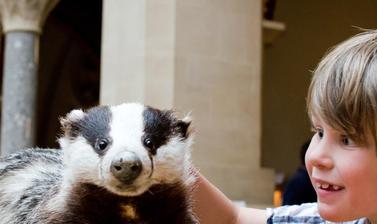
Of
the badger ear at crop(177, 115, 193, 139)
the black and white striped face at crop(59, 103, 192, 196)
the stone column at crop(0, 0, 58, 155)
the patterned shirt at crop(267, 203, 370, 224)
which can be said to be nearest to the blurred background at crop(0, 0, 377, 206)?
the stone column at crop(0, 0, 58, 155)

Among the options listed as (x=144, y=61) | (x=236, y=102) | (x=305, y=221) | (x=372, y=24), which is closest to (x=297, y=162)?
(x=372, y=24)

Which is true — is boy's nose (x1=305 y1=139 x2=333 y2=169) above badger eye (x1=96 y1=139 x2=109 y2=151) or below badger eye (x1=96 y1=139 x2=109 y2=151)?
above

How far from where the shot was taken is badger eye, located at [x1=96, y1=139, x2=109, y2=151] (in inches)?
70.3

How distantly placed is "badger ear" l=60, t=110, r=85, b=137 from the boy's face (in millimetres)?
571

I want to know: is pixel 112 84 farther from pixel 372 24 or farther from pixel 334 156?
pixel 334 156

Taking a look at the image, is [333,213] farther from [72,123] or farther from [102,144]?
[72,123]

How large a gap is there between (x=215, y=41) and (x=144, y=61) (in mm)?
634

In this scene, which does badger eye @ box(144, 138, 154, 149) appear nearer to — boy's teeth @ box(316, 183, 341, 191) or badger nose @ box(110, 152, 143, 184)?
badger nose @ box(110, 152, 143, 184)

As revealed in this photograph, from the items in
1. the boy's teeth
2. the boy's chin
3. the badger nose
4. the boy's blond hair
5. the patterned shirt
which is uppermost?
the boy's blond hair

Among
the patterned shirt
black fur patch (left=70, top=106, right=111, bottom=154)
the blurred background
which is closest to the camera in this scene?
black fur patch (left=70, top=106, right=111, bottom=154)

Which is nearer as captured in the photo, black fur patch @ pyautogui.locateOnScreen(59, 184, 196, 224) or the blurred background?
black fur patch @ pyautogui.locateOnScreen(59, 184, 196, 224)

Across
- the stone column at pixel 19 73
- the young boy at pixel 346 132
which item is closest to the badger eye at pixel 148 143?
the young boy at pixel 346 132

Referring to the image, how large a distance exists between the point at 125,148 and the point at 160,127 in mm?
181

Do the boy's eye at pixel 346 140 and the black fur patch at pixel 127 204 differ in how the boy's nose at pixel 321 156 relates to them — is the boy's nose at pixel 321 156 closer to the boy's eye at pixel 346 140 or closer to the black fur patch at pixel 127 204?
the boy's eye at pixel 346 140
